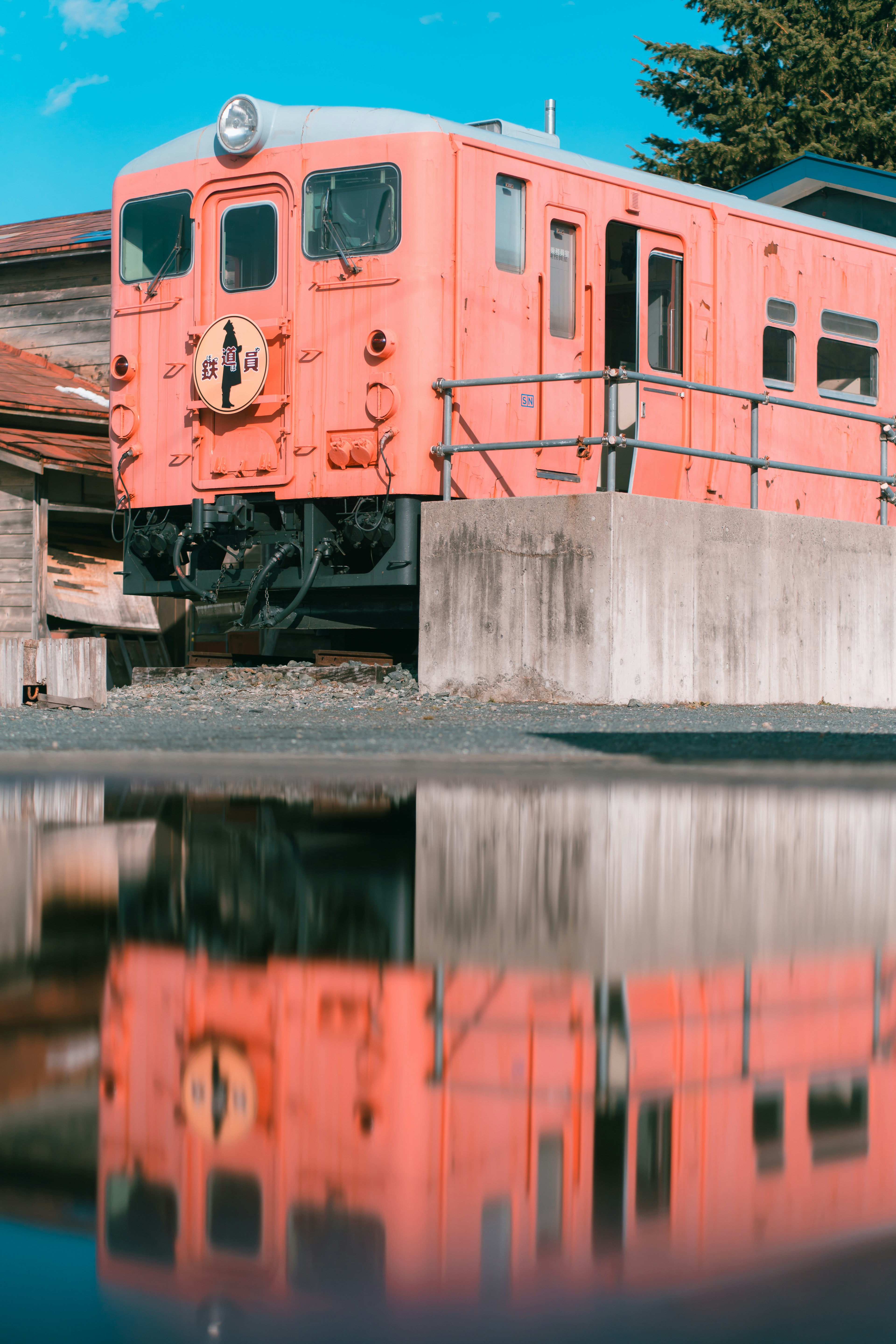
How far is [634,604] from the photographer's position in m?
12.9

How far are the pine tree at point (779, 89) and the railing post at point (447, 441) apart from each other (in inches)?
820

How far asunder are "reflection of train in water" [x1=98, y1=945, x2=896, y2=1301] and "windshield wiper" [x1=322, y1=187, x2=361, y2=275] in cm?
1173

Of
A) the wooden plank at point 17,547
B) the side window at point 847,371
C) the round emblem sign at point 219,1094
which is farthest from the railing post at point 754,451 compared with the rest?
the round emblem sign at point 219,1094

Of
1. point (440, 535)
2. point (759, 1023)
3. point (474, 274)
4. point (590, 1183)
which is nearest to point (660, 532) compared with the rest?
point (440, 535)

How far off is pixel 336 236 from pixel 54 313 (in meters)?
10.5

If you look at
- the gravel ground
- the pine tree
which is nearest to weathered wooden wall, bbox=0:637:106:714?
the gravel ground

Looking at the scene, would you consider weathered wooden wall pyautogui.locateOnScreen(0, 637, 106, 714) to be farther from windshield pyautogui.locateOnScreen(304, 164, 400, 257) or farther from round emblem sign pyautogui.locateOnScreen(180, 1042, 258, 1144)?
round emblem sign pyautogui.locateOnScreen(180, 1042, 258, 1144)

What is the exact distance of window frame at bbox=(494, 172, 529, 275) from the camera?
14.1 meters

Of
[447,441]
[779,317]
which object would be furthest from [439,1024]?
[779,317]

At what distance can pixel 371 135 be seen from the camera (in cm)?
1398

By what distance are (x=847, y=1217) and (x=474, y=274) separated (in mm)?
12889

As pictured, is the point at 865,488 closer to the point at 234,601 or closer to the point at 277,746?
the point at 234,601

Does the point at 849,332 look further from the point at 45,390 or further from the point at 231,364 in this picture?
the point at 45,390

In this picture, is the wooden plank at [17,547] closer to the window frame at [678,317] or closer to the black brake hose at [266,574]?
the black brake hose at [266,574]
